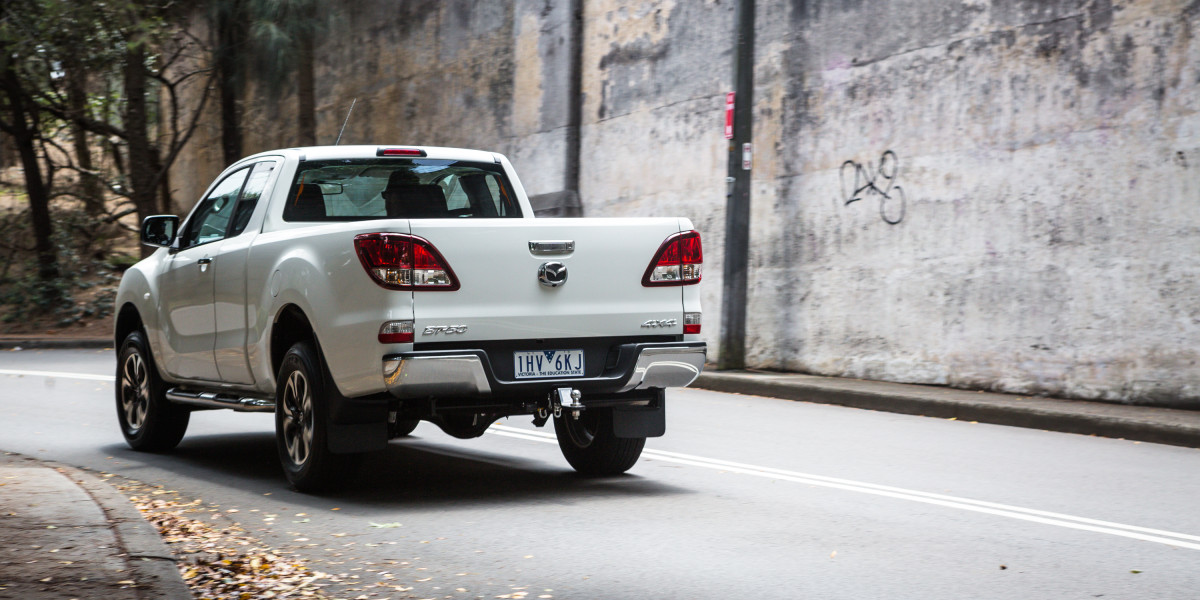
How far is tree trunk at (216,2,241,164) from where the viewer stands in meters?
25.4

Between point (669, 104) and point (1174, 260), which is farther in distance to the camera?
point (669, 104)

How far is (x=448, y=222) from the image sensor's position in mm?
6520

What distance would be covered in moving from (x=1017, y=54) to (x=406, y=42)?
13134 mm

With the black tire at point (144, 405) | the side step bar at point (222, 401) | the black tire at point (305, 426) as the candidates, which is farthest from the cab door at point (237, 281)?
the black tire at point (144, 405)

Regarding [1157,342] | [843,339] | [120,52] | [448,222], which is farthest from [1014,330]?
[120,52]

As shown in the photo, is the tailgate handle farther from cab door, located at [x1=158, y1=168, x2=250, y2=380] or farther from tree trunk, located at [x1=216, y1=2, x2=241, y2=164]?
tree trunk, located at [x1=216, y1=2, x2=241, y2=164]

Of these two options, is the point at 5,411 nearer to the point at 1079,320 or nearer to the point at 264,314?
the point at 264,314

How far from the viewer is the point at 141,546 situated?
517cm

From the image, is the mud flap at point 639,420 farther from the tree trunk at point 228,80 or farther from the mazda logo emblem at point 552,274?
the tree trunk at point 228,80

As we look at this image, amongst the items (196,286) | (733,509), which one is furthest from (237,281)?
(733,509)

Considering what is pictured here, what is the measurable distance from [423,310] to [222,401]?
7.45ft

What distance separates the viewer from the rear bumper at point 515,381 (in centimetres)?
634

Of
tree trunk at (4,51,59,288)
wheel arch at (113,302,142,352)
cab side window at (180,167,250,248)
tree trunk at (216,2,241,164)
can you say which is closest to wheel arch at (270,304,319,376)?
cab side window at (180,167,250,248)

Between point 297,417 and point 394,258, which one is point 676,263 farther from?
point 297,417
